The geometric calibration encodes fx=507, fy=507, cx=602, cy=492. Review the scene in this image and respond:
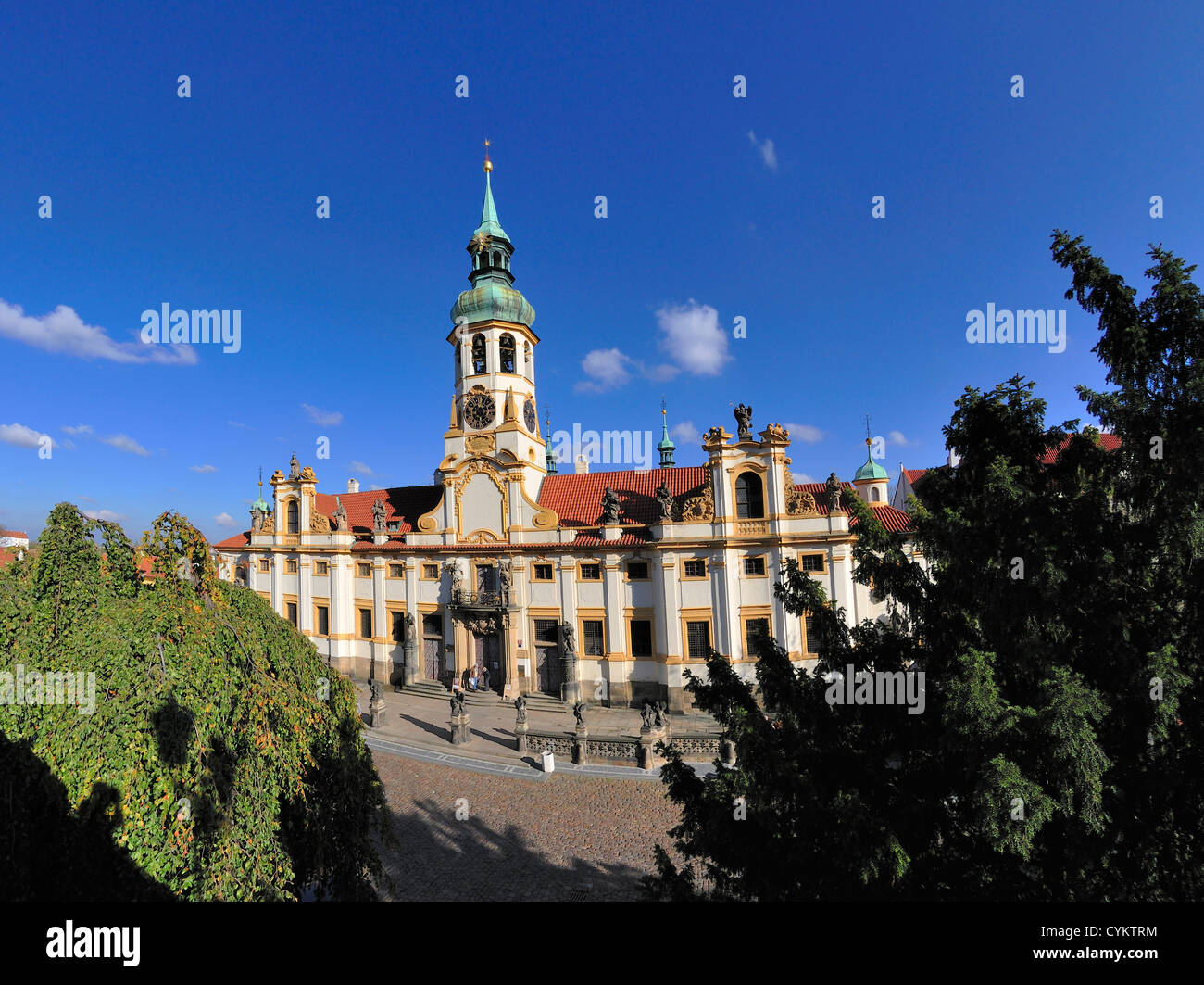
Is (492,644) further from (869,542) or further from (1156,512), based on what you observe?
(1156,512)

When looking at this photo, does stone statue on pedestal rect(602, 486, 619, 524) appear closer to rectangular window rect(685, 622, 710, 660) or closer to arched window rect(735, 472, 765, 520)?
arched window rect(735, 472, 765, 520)

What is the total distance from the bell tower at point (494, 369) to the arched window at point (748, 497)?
1147 cm

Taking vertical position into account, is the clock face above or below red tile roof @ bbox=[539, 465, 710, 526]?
above

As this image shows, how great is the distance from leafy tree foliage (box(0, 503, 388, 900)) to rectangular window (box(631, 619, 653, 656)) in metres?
18.6

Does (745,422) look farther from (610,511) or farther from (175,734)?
(175,734)

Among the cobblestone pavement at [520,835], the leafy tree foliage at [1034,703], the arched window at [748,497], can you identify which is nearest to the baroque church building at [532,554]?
the arched window at [748,497]

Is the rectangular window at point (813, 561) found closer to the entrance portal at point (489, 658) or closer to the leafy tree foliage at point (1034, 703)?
the entrance portal at point (489, 658)

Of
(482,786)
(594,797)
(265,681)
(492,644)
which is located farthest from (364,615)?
(265,681)

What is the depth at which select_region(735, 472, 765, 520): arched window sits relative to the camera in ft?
80.1

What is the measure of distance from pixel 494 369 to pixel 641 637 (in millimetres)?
17499

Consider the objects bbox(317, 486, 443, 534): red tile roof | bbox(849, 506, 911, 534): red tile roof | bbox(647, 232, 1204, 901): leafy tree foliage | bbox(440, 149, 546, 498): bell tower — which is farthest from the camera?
bbox(317, 486, 443, 534): red tile roof

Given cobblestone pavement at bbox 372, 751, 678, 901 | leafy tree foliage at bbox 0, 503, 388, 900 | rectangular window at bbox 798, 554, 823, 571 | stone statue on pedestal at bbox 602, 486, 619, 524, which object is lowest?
cobblestone pavement at bbox 372, 751, 678, 901

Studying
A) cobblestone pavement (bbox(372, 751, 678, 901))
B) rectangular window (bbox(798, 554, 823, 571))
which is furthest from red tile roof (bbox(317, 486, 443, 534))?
rectangular window (bbox(798, 554, 823, 571))
